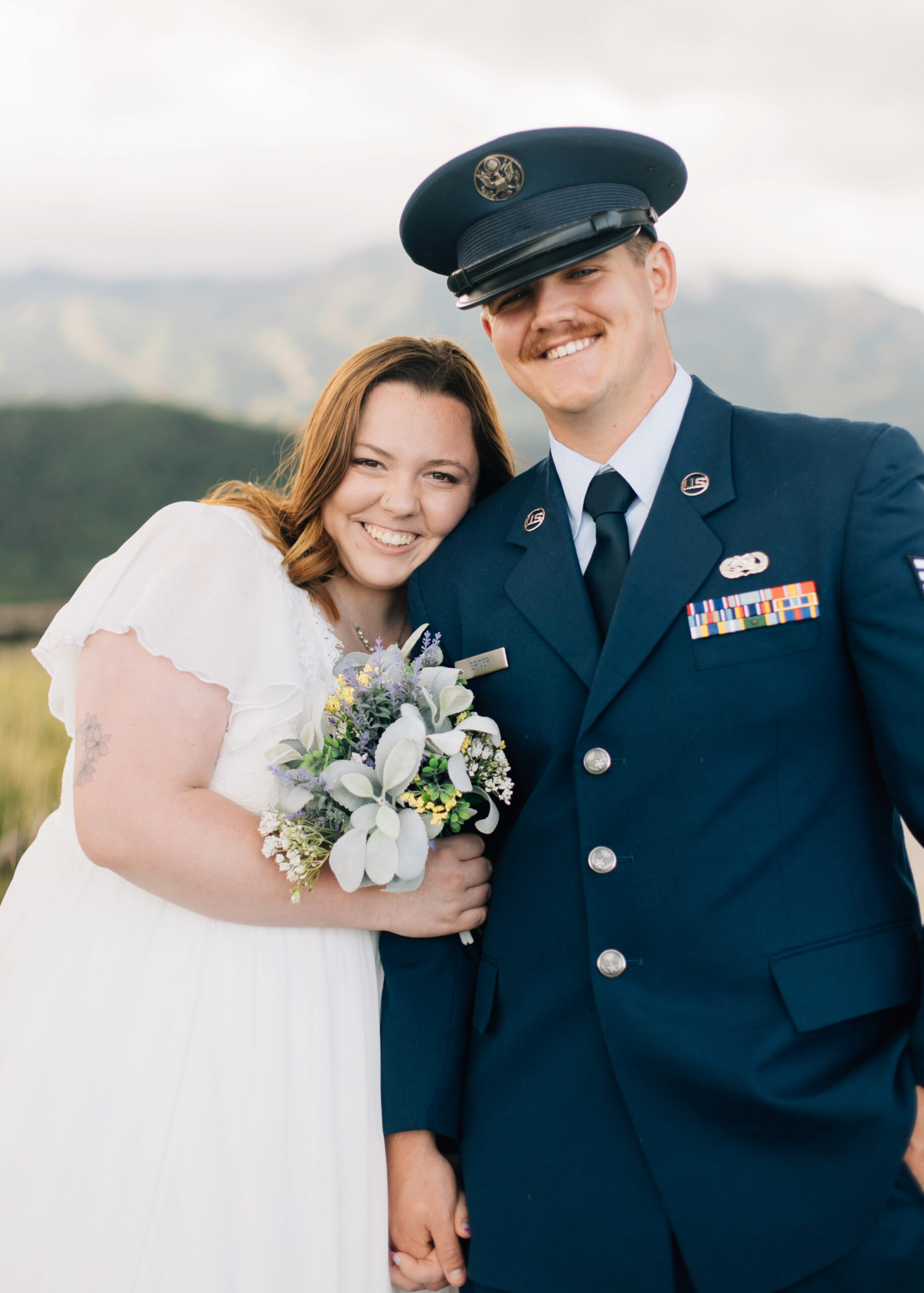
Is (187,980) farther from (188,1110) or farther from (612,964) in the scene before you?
(612,964)

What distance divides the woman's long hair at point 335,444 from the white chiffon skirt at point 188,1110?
907mm

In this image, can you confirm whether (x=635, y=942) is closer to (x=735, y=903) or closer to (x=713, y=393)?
(x=735, y=903)

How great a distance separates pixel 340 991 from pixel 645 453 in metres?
1.34

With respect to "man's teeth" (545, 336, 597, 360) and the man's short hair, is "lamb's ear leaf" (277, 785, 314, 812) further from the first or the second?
the man's short hair

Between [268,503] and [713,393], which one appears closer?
[713,393]

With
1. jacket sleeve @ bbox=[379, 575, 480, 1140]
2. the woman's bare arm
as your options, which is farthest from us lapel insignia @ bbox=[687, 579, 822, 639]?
jacket sleeve @ bbox=[379, 575, 480, 1140]

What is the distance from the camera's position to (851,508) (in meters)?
1.63

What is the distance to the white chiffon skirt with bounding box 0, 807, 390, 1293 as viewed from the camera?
1.75 meters

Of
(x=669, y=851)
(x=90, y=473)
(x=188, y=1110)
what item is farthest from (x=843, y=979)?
(x=90, y=473)

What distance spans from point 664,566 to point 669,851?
53 centimetres

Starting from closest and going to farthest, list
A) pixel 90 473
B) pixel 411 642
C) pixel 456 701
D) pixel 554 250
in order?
1. pixel 456 701
2. pixel 554 250
3. pixel 411 642
4. pixel 90 473

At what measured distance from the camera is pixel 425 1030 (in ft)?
6.28

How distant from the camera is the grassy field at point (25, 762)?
13.4ft

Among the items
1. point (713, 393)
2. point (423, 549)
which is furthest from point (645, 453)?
point (423, 549)
